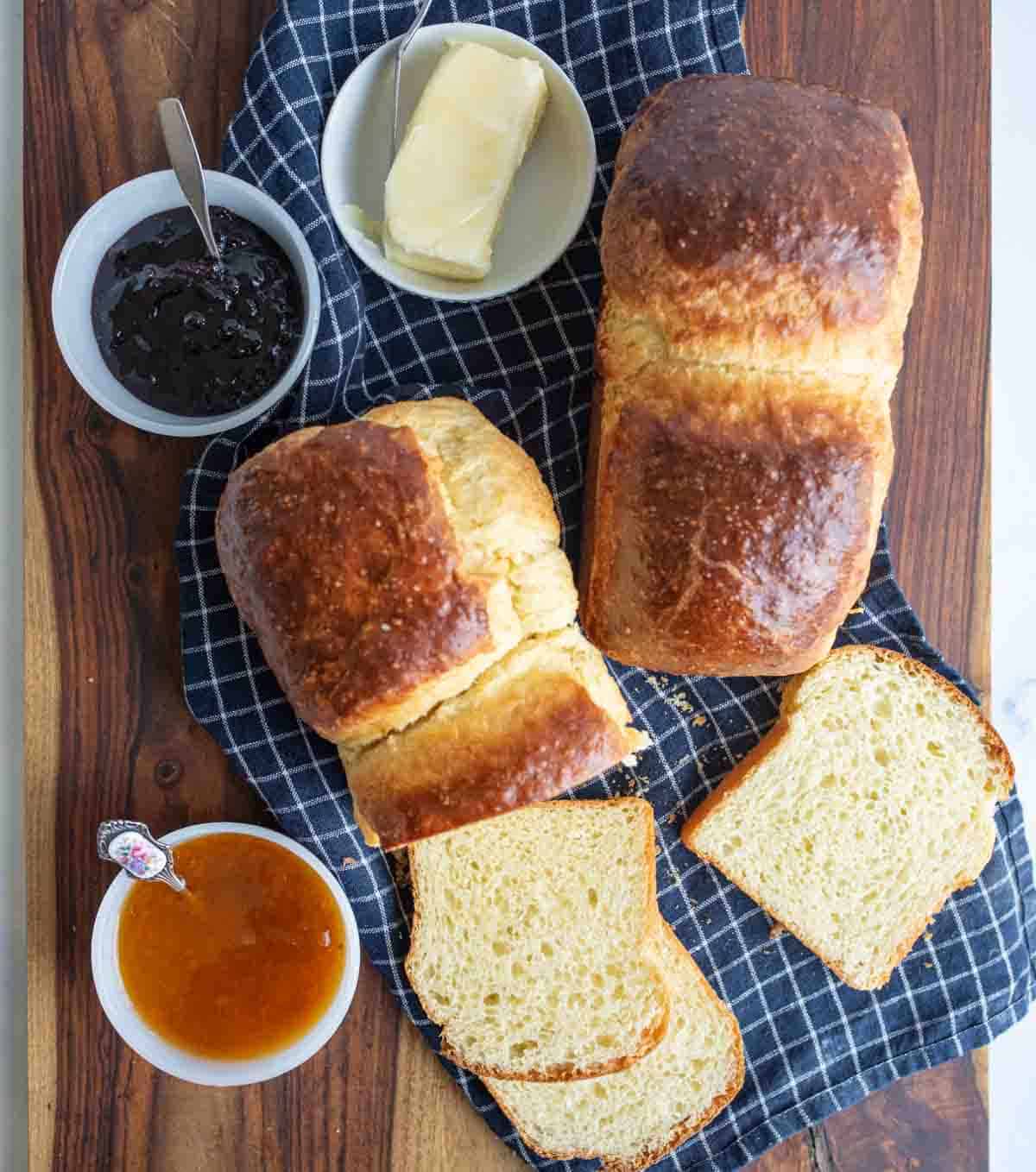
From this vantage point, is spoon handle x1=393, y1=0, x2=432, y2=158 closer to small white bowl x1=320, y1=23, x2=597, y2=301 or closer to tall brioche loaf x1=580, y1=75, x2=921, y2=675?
small white bowl x1=320, y1=23, x2=597, y2=301

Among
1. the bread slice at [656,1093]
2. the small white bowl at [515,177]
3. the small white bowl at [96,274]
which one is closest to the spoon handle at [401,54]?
the small white bowl at [515,177]

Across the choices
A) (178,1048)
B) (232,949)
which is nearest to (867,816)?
(232,949)

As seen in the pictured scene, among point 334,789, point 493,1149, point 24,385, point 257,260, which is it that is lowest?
point 493,1149

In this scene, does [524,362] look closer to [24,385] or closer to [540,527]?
[540,527]

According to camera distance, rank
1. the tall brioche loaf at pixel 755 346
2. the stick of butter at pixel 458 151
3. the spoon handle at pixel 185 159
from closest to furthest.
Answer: the tall brioche loaf at pixel 755 346 → the spoon handle at pixel 185 159 → the stick of butter at pixel 458 151

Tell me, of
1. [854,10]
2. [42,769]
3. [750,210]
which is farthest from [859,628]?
[42,769]

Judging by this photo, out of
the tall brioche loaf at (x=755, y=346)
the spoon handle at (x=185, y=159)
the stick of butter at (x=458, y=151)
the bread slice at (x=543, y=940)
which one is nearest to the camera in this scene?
the tall brioche loaf at (x=755, y=346)

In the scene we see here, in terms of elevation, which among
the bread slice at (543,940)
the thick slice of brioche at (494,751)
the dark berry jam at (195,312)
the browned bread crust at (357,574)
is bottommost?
the bread slice at (543,940)

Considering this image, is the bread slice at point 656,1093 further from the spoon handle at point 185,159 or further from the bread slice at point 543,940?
the spoon handle at point 185,159
